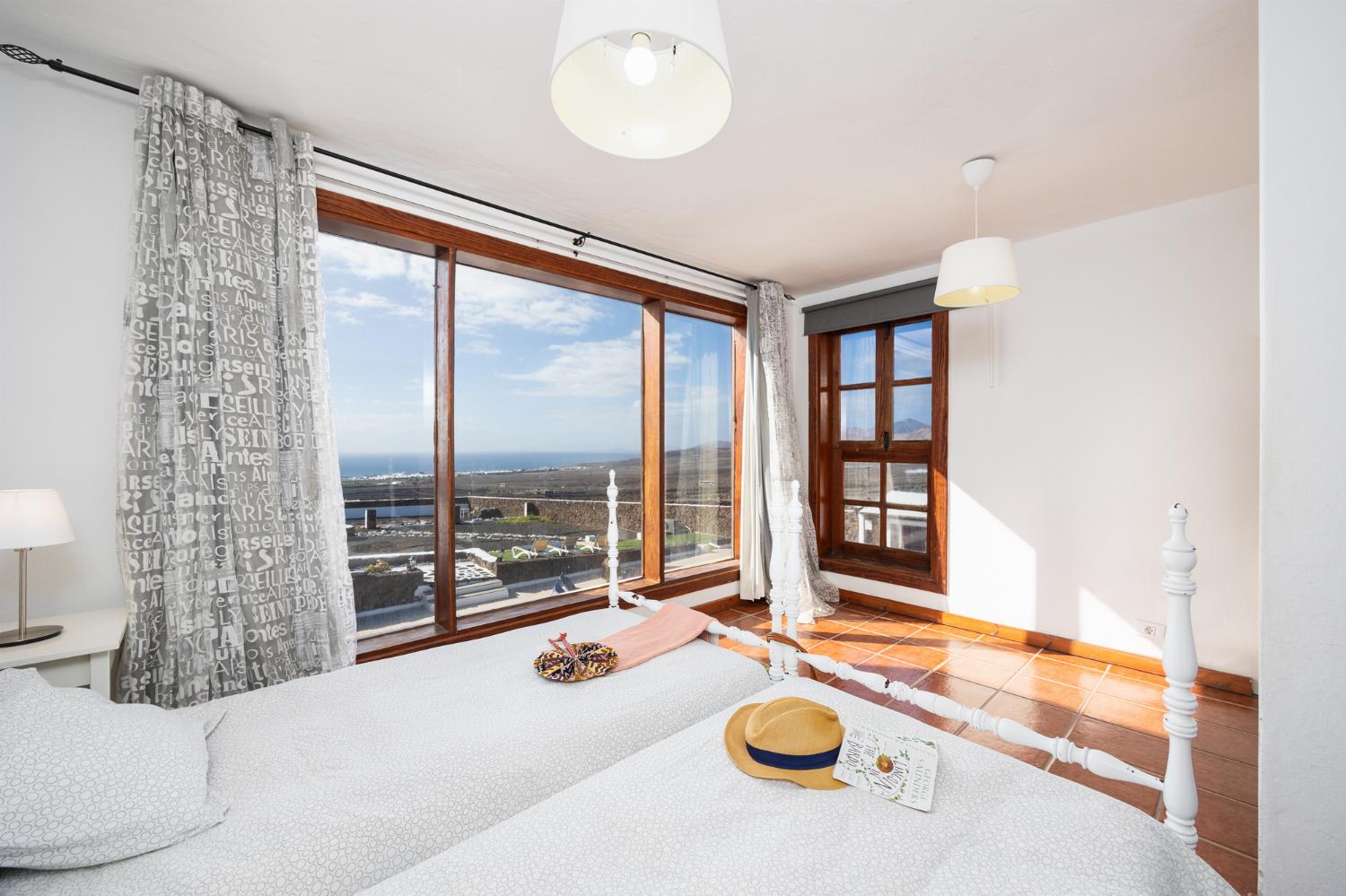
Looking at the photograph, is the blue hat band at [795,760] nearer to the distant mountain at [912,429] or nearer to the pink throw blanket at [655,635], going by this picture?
the pink throw blanket at [655,635]

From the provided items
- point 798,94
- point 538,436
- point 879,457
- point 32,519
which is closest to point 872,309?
point 879,457

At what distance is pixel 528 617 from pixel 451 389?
53.7 inches

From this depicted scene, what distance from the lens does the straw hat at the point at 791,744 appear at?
1357mm

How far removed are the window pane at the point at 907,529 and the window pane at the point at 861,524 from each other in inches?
4.7

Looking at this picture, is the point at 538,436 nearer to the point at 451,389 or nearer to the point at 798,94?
the point at 451,389

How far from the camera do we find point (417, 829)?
1253 millimetres

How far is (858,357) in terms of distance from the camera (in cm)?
464

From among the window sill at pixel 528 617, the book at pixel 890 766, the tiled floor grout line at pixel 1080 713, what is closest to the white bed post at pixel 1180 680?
the book at pixel 890 766

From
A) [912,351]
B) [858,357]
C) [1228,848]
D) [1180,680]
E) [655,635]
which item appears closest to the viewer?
[1180,680]

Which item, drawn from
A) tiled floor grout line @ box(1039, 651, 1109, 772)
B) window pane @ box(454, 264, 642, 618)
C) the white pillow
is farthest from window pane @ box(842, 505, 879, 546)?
the white pillow

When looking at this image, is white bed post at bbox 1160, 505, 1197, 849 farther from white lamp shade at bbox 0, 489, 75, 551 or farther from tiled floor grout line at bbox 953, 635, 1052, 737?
white lamp shade at bbox 0, 489, 75, 551

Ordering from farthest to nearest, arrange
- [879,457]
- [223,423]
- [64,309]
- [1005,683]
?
[879,457] < [1005,683] < [223,423] < [64,309]

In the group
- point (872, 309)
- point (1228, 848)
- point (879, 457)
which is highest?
point (872, 309)

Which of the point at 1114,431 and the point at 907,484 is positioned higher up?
the point at 1114,431
